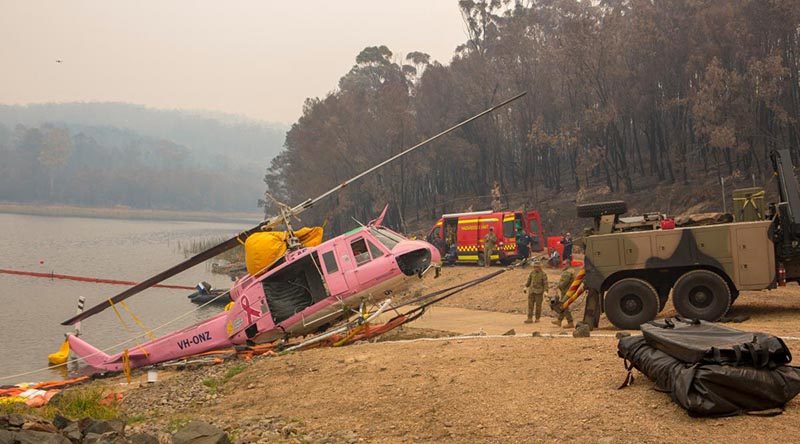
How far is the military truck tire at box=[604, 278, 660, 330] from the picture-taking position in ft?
49.5

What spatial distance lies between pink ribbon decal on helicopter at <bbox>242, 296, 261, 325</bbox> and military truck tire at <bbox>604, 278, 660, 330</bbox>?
8091 millimetres

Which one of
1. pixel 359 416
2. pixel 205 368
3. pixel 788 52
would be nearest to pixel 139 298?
pixel 205 368

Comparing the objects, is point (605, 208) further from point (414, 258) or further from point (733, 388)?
point (733, 388)

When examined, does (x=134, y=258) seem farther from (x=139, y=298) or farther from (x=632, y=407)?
(x=632, y=407)

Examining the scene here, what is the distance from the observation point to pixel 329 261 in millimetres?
16578

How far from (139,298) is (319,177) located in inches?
1473

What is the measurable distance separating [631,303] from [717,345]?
25.3 feet

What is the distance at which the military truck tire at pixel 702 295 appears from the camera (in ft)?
48.2

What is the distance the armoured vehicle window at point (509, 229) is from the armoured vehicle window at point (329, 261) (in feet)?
66.7

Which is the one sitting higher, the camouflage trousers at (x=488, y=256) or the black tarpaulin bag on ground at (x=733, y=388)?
the black tarpaulin bag on ground at (x=733, y=388)

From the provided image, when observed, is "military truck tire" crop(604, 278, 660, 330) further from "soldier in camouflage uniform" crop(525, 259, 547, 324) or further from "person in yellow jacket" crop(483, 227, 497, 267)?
"person in yellow jacket" crop(483, 227, 497, 267)

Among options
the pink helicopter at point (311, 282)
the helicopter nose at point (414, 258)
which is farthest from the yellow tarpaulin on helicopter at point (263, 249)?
the helicopter nose at point (414, 258)

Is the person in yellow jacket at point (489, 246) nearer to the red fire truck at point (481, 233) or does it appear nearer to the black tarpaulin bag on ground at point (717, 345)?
the red fire truck at point (481, 233)

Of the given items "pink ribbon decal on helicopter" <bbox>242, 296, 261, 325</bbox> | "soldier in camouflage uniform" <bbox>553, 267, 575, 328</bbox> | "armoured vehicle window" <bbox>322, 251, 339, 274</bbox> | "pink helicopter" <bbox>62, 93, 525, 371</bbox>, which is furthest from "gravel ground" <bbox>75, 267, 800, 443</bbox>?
"soldier in camouflage uniform" <bbox>553, 267, 575, 328</bbox>
